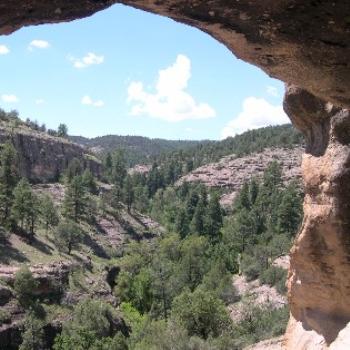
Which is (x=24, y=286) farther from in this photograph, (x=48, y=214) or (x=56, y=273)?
(x=48, y=214)

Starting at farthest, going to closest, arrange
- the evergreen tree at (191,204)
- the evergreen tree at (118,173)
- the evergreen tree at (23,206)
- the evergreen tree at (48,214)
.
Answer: the evergreen tree at (118,173) < the evergreen tree at (191,204) < the evergreen tree at (48,214) < the evergreen tree at (23,206)

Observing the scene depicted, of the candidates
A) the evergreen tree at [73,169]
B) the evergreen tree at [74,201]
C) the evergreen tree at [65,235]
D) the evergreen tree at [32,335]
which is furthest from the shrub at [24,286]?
the evergreen tree at [73,169]

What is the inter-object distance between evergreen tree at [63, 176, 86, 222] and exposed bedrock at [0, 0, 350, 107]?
247 feet

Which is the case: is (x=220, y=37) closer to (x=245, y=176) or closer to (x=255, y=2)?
(x=255, y=2)

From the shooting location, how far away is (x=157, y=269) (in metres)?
68.9

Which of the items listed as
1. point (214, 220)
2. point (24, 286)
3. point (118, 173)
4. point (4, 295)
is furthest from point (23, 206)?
point (118, 173)

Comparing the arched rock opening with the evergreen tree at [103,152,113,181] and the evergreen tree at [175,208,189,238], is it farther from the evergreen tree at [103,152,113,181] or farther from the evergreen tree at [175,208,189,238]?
the evergreen tree at [103,152,113,181]

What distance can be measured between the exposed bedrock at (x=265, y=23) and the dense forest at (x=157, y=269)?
31.5m

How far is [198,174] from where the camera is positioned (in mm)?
167375

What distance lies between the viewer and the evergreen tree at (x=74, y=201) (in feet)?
267

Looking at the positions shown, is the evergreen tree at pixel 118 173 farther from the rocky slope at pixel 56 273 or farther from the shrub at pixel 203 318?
the shrub at pixel 203 318

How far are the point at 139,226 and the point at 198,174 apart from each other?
221ft

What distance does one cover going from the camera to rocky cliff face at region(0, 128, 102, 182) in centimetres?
10962

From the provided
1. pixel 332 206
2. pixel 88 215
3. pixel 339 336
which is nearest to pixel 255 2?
pixel 332 206
